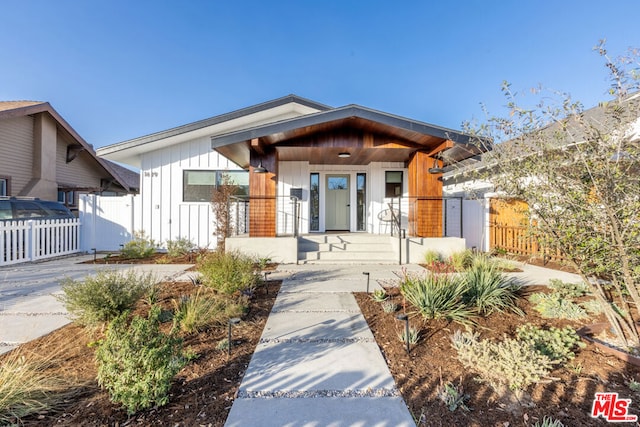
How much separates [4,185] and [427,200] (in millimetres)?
14686

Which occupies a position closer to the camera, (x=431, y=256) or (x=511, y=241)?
(x=431, y=256)

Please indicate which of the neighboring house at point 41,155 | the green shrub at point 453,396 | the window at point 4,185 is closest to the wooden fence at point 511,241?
the green shrub at point 453,396

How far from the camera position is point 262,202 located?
277 inches

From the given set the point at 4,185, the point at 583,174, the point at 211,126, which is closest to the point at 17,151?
the point at 4,185

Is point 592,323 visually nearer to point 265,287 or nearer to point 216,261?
point 265,287

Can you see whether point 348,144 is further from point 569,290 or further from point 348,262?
point 569,290

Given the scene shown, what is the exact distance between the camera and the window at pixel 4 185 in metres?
10.1

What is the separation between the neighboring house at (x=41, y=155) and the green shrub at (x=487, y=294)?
1475 cm

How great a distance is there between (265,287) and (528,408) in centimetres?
364

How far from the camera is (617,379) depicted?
2.21m

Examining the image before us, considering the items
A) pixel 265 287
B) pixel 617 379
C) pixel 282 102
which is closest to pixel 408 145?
pixel 282 102

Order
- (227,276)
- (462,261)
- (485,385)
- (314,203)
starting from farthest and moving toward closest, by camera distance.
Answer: (314,203)
(462,261)
(227,276)
(485,385)

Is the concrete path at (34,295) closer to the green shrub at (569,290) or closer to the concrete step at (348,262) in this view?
the concrete step at (348,262)

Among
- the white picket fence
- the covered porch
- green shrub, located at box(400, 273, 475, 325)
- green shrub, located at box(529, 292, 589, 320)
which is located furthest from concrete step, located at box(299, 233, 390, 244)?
the white picket fence
